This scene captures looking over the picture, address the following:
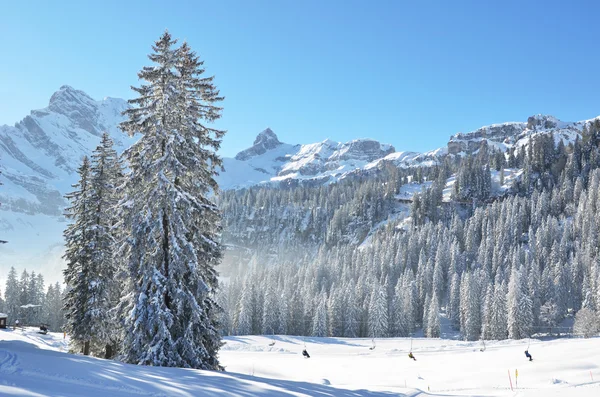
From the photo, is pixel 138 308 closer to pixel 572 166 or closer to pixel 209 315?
pixel 209 315

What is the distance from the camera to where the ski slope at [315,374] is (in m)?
10.6

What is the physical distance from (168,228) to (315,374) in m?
29.3

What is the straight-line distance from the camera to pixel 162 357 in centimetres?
1655

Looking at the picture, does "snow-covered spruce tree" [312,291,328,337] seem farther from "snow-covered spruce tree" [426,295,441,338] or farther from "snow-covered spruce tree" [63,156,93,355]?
"snow-covered spruce tree" [63,156,93,355]

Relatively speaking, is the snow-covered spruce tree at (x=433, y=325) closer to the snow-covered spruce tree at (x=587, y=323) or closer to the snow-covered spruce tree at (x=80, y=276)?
the snow-covered spruce tree at (x=587, y=323)

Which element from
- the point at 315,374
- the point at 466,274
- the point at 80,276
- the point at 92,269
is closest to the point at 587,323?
the point at 466,274

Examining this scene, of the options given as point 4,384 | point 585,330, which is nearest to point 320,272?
point 585,330

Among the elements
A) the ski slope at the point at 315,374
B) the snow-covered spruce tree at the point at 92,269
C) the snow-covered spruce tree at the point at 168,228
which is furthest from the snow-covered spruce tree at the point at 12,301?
the snow-covered spruce tree at the point at 168,228

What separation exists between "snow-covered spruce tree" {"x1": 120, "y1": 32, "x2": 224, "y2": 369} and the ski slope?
297 centimetres

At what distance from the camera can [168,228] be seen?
18000 mm

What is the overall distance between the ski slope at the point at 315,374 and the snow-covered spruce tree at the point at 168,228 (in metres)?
2.97

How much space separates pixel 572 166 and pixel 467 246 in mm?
69181

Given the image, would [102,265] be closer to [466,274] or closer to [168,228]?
[168,228]

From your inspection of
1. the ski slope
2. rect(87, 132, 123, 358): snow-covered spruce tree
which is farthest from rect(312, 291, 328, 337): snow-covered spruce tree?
rect(87, 132, 123, 358): snow-covered spruce tree
